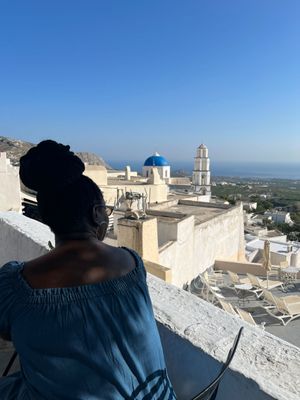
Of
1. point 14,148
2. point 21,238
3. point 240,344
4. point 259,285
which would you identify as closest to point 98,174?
point 259,285

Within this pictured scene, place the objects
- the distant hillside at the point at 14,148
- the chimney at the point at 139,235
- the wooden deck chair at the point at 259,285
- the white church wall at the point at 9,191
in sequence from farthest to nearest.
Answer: the distant hillside at the point at 14,148 → the wooden deck chair at the point at 259,285 → the chimney at the point at 139,235 → the white church wall at the point at 9,191

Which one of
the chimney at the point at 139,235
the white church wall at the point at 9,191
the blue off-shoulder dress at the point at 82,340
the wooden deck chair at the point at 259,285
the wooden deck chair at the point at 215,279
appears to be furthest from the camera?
the wooden deck chair at the point at 215,279

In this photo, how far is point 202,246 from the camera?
13133 millimetres

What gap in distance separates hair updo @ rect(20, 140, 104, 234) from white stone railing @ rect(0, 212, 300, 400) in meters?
0.70

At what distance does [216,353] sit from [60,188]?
34.2 inches

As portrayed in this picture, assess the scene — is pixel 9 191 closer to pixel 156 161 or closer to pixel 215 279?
pixel 215 279

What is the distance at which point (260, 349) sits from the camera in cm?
144

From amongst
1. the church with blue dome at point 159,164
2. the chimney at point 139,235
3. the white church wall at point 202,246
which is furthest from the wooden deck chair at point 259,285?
the church with blue dome at point 159,164

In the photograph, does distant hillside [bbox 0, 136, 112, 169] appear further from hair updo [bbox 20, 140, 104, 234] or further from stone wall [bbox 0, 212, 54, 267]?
hair updo [bbox 20, 140, 104, 234]

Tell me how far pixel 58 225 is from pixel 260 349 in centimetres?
92

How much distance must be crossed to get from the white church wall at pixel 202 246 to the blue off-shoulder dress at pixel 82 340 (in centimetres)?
824

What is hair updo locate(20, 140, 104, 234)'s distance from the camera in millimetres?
1223

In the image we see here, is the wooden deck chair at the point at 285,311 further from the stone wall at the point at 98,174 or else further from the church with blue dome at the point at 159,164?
the church with blue dome at the point at 159,164

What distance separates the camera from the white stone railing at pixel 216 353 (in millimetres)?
1260
